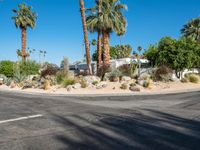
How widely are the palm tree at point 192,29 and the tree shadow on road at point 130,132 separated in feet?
173

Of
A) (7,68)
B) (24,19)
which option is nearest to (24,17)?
(24,19)

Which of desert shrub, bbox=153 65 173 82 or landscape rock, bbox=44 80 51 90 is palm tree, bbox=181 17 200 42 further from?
landscape rock, bbox=44 80 51 90

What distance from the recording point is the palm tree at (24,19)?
198 feet

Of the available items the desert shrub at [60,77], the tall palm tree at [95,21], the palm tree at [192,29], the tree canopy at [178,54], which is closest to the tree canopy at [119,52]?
the palm tree at [192,29]

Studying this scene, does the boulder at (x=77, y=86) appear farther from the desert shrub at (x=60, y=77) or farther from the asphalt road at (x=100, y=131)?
the asphalt road at (x=100, y=131)

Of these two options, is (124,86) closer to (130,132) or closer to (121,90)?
(121,90)

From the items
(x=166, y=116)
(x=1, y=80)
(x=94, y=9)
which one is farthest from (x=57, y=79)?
(x=166, y=116)

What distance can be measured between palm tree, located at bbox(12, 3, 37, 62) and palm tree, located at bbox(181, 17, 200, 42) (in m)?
28.8

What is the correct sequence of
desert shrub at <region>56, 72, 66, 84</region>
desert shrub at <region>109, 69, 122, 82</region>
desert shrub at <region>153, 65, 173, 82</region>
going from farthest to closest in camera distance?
desert shrub at <region>56, 72, 66, 84</region> < desert shrub at <region>153, 65, 173, 82</region> < desert shrub at <region>109, 69, 122, 82</region>

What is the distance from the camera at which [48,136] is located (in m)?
8.75

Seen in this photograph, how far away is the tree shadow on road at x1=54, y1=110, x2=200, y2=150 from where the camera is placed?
25.0 feet

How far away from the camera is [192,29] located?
62.7 meters

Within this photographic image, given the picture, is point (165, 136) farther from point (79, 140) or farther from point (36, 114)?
point (36, 114)

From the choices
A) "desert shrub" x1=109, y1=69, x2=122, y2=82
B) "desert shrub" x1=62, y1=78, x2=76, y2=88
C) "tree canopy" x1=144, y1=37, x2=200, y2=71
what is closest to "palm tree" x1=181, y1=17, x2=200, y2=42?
"tree canopy" x1=144, y1=37, x2=200, y2=71
